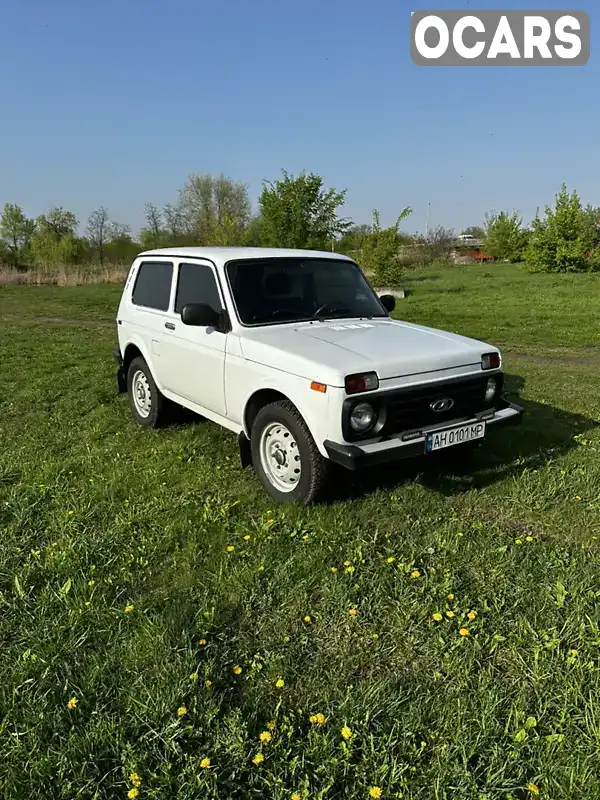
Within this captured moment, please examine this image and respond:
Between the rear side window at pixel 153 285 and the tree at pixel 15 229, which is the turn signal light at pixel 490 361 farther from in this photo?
the tree at pixel 15 229

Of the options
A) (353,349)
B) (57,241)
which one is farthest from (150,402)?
(57,241)

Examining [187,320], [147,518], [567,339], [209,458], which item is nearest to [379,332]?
[187,320]

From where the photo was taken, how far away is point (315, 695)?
242 cm

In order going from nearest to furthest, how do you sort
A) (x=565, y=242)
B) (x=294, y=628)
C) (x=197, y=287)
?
1. (x=294, y=628)
2. (x=197, y=287)
3. (x=565, y=242)

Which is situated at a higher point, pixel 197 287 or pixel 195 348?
pixel 197 287

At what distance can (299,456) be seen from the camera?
159 inches

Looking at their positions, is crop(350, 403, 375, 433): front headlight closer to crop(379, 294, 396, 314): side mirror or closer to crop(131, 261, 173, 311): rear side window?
crop(379, 294, 396, 314): side mirror

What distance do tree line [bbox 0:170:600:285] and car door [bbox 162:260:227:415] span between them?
18.2 metres

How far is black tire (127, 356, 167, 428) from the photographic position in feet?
19.4

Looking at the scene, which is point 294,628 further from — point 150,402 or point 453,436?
point 150,402

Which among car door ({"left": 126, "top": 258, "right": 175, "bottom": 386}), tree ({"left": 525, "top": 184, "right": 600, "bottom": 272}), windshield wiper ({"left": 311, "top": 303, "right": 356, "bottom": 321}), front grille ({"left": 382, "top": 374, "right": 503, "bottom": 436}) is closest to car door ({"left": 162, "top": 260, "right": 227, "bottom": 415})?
car door ({"left": 126, "top": 258, "right": 175, "bottom": 386})

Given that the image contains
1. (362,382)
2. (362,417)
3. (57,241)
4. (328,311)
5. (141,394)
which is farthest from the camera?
(57,241)

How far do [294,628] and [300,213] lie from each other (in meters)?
24.3

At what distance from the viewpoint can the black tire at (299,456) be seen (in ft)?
12.8
